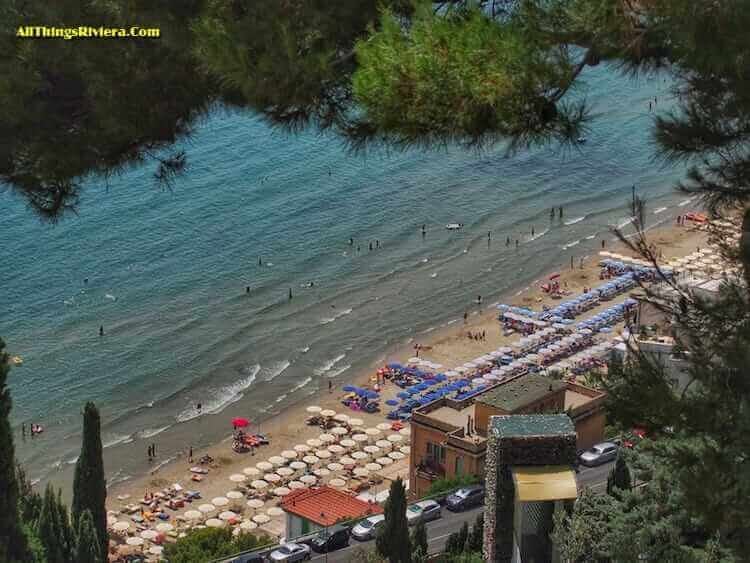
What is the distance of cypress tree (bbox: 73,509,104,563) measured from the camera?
24.8 metres

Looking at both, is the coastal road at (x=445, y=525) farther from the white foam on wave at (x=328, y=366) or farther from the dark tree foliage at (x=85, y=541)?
the white foam on wave at (x=328, y=366)

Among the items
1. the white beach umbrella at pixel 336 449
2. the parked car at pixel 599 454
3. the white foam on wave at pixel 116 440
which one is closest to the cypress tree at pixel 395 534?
the parked car at pixel 599 454

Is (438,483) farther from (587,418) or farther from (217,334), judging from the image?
(217,334)

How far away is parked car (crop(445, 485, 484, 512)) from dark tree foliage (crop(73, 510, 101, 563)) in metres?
10.4

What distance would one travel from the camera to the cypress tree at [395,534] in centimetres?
2633

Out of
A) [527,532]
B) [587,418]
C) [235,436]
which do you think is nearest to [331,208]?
[235,436]

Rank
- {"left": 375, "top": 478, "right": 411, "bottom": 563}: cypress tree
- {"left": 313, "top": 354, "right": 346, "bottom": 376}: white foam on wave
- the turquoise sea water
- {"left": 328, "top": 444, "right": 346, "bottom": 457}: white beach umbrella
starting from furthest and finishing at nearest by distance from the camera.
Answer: {"left": 313, "top": 354, "right": 346, "bottom": 376}: white foam on wave → the turquoise sea water → {"left": 328, "top": 444, "right": 346, "bottom": 457}: white beach umbrella → {"left": 375, "top": 478, "right": 411, "bottom": 563}: cypress tree

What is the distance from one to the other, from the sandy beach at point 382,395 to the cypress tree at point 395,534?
891cm

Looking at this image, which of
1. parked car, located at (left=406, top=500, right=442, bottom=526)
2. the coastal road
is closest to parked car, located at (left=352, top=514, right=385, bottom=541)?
the coastal road

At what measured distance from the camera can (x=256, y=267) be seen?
57.9 m

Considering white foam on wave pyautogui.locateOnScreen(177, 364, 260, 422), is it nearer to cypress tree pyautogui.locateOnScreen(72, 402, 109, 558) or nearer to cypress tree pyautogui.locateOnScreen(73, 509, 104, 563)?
cypress tree pyautogui.locateOnScreen(72, 402, 109, 558)

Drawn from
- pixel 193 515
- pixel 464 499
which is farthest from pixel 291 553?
pixel 193 515

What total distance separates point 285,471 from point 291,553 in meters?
9.15

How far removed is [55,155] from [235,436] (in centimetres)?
3205
